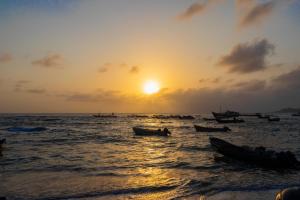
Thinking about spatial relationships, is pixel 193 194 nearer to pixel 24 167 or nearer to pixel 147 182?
pixel 147 182

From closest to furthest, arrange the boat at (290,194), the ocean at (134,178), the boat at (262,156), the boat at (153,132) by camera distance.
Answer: the boat at (290,194), the ocean at (134,178), the boat at (262,156), the boat at (153,132)

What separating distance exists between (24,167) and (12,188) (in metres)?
6.57

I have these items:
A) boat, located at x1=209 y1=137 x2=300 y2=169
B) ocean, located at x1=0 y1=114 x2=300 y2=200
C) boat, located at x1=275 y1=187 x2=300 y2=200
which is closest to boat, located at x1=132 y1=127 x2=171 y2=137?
boat, located at x1=209 y1=137 x2=300 y2=169

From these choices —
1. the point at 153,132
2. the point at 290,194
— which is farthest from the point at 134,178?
the point at 153,132

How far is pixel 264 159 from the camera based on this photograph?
24234mm

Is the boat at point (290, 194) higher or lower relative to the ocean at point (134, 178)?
higher

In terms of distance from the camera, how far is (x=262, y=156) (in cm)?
2455

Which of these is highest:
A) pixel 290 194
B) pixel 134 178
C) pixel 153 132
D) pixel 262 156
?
pixel 290 194

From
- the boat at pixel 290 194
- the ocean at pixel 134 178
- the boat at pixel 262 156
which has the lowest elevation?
the ocean at pixel 134 178

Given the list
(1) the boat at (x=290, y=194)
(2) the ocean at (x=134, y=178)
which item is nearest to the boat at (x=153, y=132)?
(2) the ocean at (x=134, y=178)

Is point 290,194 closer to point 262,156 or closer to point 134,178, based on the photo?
point 134,178

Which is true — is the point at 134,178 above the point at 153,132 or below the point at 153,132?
below

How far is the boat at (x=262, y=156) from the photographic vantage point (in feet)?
76.7

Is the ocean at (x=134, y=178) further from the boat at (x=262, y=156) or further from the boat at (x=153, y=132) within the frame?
the boat at (x=153, y=132)
